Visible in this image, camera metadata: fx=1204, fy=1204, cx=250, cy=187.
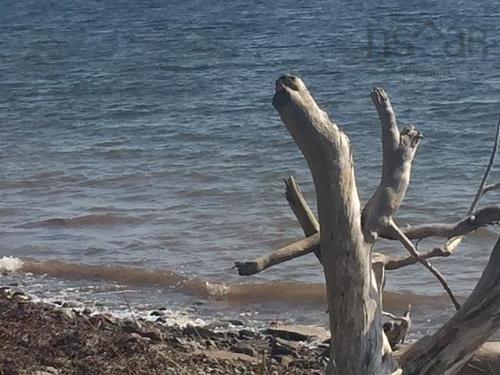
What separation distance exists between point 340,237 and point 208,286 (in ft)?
17.3

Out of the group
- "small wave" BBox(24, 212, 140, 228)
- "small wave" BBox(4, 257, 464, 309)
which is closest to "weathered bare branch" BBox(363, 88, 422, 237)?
"small wave" BBox(4, 257, 464, 309)

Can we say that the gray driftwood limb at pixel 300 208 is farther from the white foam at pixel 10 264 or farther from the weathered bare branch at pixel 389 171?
the white foam at pixel 10 264

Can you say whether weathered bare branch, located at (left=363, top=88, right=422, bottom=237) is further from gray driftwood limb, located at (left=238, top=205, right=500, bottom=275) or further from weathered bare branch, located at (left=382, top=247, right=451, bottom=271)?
weathered bare branch, located at (left=382, top=247, right=451, bottom=271)

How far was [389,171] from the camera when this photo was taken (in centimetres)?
470

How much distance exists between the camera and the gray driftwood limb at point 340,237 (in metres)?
4.43

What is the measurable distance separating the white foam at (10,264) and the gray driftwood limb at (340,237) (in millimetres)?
6208

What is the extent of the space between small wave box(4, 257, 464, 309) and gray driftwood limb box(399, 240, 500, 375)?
4.14 meters

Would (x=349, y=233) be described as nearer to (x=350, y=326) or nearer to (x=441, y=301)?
(x=350, y=326)

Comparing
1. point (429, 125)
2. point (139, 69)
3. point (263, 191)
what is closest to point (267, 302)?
point (263, 191)

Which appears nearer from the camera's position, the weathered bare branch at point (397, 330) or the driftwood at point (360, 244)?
the driftwood at point (360, 244)

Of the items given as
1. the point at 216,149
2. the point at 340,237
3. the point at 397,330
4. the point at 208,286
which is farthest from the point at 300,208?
the point at 216,149

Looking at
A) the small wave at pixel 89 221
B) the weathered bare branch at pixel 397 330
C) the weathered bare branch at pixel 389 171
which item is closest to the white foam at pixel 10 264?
the small wave at pixel 89 221

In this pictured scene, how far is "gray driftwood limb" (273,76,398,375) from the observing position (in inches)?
175

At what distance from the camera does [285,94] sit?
4.40 meters
